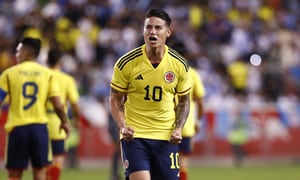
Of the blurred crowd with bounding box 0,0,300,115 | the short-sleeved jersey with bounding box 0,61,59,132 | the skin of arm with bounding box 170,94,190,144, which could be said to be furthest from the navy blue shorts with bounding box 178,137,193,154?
the blurred crowd with bounding box 0,0,300,115

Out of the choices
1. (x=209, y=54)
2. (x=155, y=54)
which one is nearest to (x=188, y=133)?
(x=155, y=54)

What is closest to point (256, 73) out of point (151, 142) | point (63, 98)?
point (63, 98)

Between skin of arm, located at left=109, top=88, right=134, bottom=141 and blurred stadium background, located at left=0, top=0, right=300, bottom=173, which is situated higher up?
blurred stadium background, located at left=0, top=0, right=300, bottom=173

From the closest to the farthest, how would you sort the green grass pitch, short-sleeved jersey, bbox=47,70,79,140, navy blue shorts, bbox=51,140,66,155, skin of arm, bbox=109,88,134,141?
skin of arm, bbox=109,88,134,141 → short-sleeved jersey, bbox=47,70,79,140 → navy blue shorts, bbox=51,140,66,155 → the green grass pitch

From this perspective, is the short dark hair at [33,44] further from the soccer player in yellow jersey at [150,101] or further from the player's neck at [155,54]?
the player's neck at [155,54]

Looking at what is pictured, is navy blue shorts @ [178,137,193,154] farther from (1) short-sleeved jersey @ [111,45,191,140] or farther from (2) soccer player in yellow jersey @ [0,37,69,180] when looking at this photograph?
(1) short-sleeved jersey @ [111,45,191,140]

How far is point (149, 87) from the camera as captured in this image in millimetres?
11328

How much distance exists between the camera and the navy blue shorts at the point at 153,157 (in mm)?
11258

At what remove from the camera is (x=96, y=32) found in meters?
29.7

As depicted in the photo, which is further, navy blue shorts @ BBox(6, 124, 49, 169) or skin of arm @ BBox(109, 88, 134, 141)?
navy blue shorts @ BBox(6, 124, 49, 169)

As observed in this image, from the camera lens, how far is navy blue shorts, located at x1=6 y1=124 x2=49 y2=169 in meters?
13.6

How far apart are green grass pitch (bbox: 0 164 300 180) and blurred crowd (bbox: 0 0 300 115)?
7.63ft

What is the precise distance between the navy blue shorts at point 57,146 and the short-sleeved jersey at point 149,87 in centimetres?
486

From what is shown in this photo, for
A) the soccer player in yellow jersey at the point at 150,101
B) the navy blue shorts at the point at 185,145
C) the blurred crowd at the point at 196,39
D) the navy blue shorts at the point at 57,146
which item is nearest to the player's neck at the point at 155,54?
the soccer player in yellow jersey at the point at 150,101
